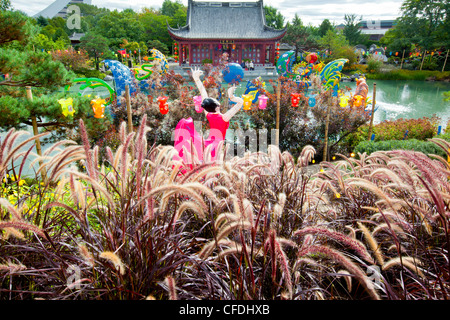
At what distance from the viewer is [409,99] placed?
1741 centimetres

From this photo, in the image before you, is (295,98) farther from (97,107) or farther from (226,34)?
(226,34)

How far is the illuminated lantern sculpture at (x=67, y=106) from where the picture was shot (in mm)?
4305

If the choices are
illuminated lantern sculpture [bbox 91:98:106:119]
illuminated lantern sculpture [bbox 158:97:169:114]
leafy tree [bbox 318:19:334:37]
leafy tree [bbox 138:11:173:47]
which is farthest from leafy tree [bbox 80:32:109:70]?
leafy tree [bbox 318:19:334:37]

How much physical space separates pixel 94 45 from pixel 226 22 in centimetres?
1041

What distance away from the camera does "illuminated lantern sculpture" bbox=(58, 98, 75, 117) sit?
14.1 ft

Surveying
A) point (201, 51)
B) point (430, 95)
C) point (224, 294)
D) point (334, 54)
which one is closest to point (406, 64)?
point (334, 54)

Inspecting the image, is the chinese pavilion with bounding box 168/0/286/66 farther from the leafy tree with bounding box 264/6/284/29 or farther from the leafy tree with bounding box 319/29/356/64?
the leafy tree with bounding box 264/6/284/29

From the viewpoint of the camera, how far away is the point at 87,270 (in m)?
1.36

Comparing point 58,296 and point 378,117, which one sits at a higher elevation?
point 58,296

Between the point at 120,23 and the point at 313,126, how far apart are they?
26756 millimetres

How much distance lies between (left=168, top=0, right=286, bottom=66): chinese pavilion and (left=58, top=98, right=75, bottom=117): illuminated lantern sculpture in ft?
63.6

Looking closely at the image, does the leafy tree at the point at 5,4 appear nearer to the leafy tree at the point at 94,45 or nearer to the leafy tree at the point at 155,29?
the leafy tree at the point at 94,45

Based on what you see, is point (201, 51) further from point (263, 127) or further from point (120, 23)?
point (263, 127)

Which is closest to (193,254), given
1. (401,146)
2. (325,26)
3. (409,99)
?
(401,146)
